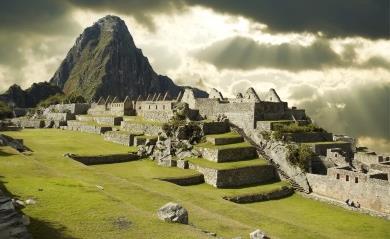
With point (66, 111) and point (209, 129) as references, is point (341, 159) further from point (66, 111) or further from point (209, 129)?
point (66, 111)

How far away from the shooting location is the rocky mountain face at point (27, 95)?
17545cm

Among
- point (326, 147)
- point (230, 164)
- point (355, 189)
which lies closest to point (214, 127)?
point (230, 164)

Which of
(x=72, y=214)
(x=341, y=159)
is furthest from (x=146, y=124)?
(x=72, y=214)

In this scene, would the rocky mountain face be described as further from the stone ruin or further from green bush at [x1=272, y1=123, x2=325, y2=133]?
green bush at [x1=272, y1=123, x2=325, y2=133]

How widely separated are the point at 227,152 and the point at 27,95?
154671 millimetres

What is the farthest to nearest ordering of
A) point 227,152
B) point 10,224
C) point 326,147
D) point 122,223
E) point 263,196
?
point 326,147 → point 227,152 → point 263,196 → point 122,223 → point 10,224

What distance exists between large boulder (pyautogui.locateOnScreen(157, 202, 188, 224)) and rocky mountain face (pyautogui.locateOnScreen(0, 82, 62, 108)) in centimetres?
16801

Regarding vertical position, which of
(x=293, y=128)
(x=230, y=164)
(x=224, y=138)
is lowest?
(x=230, y=164)

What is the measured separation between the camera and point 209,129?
47.1m

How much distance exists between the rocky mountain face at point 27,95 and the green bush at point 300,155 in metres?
152

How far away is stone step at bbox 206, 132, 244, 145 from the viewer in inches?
1747

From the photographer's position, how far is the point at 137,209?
794 inches

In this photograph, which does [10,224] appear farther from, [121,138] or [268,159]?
[121,138]

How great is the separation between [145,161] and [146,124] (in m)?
10.1
